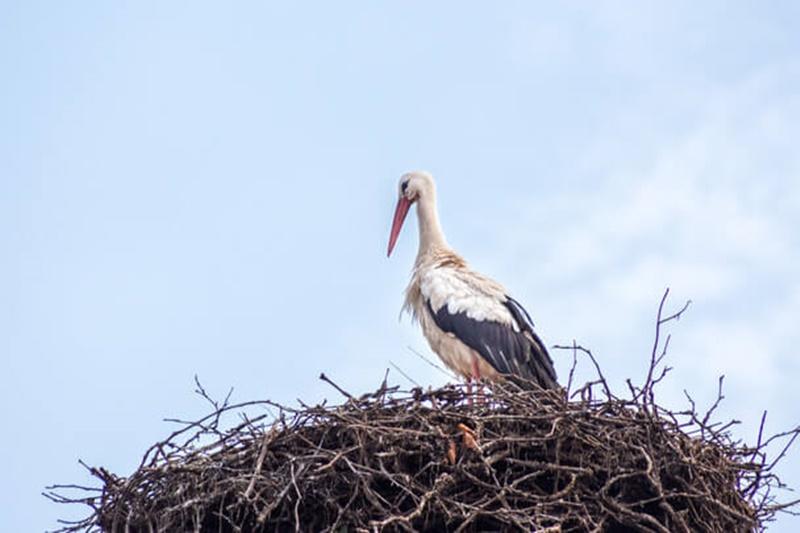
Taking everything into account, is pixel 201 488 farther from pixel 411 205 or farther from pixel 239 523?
pixel 411 205

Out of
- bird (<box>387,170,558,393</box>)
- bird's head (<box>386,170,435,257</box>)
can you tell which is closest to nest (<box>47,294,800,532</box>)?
bird (<box>387,170,558,393</box>)

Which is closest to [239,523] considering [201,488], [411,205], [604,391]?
[201,488]

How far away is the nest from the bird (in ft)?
5.10

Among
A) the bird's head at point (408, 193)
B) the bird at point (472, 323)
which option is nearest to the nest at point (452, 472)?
the bird at point (472, 323)

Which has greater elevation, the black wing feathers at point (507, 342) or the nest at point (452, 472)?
A: the black wing feathers at point (507, 342)

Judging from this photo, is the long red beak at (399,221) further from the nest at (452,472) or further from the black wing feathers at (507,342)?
the nest at (452,472)

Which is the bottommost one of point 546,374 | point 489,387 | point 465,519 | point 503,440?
point 465,519

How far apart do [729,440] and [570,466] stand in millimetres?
776

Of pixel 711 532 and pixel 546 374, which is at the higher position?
pixel 546 374

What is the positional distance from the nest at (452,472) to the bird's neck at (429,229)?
2554 millimetres

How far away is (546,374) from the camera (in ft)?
26.1

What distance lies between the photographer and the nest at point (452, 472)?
590 cm

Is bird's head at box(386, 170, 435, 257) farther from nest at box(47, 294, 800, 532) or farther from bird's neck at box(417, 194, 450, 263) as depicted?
nest at box(47, 294, 800, 532)

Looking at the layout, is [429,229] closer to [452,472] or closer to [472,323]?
[472,323]
